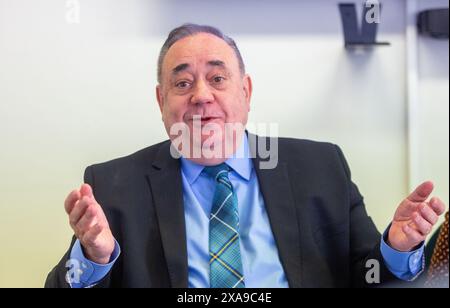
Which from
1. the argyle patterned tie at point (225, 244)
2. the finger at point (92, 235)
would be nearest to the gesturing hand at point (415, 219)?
the argyle patterned tie at point (225, 244)

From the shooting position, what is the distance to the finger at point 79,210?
2.71 ft

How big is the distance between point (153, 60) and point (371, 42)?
17.8 inches

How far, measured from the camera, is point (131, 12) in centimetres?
110

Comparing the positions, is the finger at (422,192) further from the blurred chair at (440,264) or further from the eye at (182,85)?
the eye at (182,85)

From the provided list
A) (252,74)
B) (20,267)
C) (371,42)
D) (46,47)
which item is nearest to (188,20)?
(252,74)

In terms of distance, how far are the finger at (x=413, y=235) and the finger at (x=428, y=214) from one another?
3 cm

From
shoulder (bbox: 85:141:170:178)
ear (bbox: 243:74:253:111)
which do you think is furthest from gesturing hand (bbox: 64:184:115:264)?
ear (bbox: 243:74:253:111)

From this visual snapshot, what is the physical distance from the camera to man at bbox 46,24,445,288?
37.2 inches

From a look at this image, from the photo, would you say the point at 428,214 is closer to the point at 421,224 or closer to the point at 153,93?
the point at 421,224

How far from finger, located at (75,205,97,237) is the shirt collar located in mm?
204

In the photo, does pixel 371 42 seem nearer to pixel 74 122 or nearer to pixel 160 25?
pixel 160 25

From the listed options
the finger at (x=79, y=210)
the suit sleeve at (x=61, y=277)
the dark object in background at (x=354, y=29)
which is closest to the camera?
the finger at (x=79, y=210)

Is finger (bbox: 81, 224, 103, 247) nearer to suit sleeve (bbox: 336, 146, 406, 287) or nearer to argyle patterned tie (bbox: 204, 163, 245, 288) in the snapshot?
argyle patterned tie (bbox: 204, 163, 245, 288)

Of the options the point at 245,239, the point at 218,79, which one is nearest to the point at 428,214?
the point at 245,239
